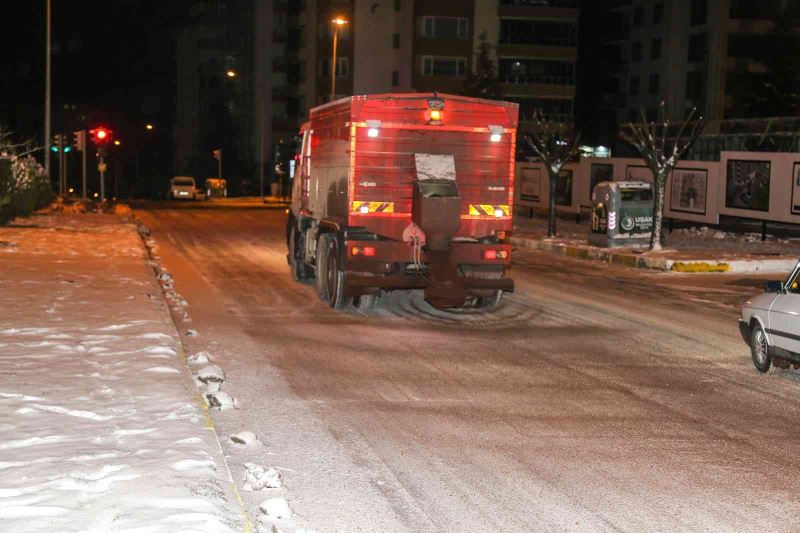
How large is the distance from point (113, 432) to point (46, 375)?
2.20 metres

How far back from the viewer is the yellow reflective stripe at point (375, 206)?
14891 mm

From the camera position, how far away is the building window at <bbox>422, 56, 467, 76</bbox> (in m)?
74.2

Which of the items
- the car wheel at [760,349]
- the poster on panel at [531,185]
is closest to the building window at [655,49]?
the poster on panel at [531,185]

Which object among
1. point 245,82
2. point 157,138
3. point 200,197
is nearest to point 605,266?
point 200,197

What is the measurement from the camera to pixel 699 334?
13.8 meters

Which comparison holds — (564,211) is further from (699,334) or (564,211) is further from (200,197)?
(200,197)

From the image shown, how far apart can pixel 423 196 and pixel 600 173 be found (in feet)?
80.1

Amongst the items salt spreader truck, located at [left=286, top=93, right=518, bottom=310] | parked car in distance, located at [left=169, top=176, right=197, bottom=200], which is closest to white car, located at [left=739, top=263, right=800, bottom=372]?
salt spreader truck, located at [left=286, top=93, right=518, bottom=310]

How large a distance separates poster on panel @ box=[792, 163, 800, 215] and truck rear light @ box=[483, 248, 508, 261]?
15.3 meters

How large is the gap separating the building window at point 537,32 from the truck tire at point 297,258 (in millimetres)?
60484

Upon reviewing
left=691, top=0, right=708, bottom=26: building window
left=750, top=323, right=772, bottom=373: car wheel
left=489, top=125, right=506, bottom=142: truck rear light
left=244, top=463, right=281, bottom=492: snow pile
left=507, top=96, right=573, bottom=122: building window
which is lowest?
left=244, top=463, right=281, bottom=492: snow pile

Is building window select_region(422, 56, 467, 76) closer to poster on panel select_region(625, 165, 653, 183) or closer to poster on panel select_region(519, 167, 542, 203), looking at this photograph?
poster on panel select_region(519, 167, 542, 203)

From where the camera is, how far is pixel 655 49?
7744 cm

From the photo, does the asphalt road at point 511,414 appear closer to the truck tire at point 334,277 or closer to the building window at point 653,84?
the truck tire at point 334,277
